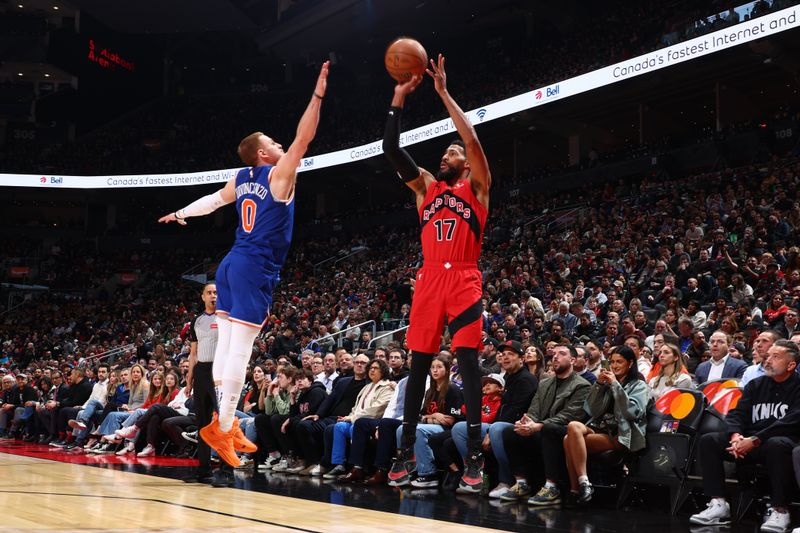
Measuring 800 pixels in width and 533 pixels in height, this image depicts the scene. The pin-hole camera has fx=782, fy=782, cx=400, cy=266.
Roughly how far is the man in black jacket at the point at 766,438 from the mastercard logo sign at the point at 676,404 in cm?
47

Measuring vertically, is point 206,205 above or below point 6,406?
above

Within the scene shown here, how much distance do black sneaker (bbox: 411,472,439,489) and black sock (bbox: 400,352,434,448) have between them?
6.56 feet

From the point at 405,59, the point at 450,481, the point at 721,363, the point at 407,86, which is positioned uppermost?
the point at 405,59

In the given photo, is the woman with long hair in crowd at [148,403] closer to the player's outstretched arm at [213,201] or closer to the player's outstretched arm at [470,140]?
the player's outstretched arm at [213,201]

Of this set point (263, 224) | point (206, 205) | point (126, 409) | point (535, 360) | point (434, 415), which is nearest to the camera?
point (263, 224)

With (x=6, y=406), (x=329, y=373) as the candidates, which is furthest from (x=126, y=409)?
(x=6, y=406)

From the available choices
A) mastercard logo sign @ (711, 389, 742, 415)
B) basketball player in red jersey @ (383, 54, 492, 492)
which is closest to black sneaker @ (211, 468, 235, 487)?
basketball player in red jersey @ (383, 54, 492, 492)

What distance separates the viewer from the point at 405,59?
13.1ft

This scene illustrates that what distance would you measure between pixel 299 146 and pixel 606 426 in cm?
287

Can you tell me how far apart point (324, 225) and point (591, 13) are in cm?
1110

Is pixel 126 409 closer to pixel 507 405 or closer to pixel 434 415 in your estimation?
pixel 434 415

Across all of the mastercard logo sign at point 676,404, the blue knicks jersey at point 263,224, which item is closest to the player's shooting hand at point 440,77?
the blue knicks jersey at point 263,224

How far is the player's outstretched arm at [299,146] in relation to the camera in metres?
4.06

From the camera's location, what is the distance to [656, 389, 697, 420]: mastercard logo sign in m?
5.30
